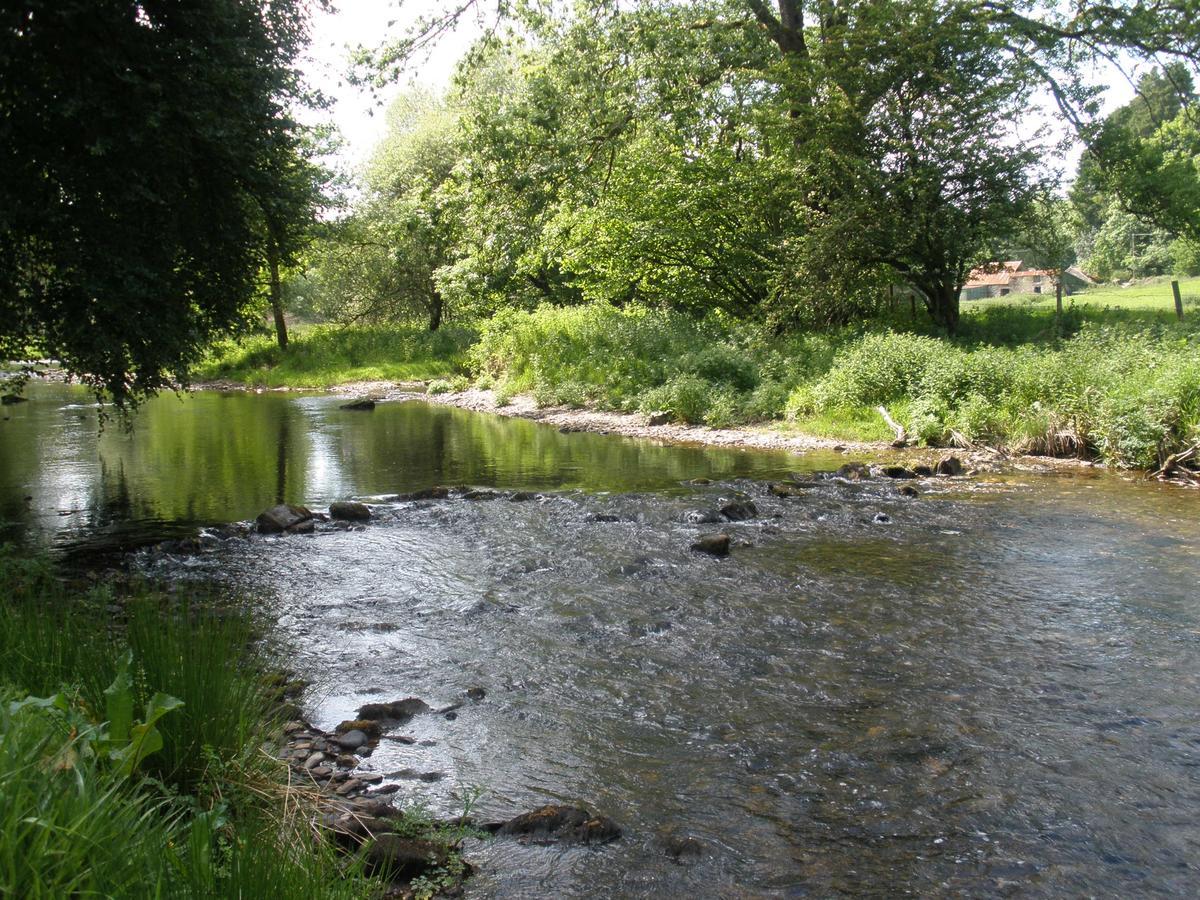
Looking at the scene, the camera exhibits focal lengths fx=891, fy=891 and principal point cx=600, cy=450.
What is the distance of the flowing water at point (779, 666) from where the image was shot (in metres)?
4.66

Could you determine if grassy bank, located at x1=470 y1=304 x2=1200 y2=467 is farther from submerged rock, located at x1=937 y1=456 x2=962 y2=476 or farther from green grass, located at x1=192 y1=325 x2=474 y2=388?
green grass, located at x1=192 y1=325 x2=474 y2=388

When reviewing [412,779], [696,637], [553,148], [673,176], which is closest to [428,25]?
[553,148]

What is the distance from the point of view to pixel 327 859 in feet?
11.9

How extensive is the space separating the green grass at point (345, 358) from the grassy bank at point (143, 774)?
118 feet

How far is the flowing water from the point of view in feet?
15.3

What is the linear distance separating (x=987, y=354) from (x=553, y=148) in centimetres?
1181

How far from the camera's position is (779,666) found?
7090 millimetres

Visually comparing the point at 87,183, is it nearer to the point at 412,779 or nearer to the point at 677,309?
the point at 412,779

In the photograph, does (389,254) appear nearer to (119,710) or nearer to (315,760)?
(315,760)

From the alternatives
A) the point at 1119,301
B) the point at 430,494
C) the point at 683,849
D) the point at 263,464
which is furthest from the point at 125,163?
the point at 1119,301

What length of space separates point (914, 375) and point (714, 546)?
1142cm

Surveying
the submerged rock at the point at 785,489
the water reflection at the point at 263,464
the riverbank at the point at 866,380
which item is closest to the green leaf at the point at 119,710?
the water reflection at the point at 263,464

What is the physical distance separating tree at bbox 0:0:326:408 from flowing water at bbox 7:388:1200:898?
2.90 metres

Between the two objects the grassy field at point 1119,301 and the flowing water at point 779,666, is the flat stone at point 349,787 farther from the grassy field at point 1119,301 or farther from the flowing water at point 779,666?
the grassy field at point 1119,301
